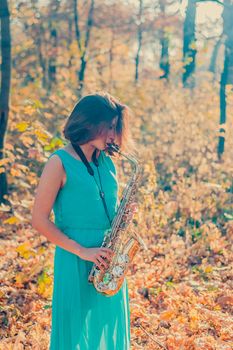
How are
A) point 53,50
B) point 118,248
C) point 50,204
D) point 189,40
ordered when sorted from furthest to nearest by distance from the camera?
1. point 53,50
2. point 189,40
3. point 118,248
4. point 50,204

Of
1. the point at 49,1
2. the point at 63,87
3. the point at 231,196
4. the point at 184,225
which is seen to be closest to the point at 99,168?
the point at 184,225

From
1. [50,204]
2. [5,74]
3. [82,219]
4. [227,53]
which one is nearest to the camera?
[50,204]

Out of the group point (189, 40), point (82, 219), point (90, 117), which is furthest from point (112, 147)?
point (189, 40)

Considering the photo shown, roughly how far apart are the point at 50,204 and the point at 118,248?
1.67 ft

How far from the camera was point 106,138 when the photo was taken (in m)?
2.54

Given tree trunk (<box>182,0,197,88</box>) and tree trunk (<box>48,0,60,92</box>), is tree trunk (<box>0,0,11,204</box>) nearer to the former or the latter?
tree trunk (<box>182,0,197,88</box>)

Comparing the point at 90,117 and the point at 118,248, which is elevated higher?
the point at 90,117

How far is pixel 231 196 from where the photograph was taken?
24.2 ft

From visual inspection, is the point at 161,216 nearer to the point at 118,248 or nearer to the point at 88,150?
the point at 118,248

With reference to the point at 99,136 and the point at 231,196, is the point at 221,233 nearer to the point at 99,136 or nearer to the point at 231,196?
the point at 231,196

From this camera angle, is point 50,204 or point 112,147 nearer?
point 50,204

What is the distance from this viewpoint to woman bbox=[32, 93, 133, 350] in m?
2.43

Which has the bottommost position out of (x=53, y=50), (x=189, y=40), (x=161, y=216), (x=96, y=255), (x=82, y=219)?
(x=161, y=216)

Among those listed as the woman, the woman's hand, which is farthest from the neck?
the woman's hand
